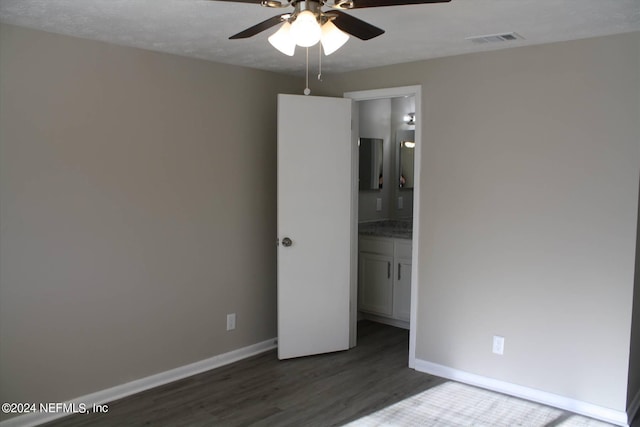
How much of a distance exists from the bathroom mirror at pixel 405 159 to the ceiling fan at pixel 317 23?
3.46 metres

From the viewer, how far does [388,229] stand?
16.3ft

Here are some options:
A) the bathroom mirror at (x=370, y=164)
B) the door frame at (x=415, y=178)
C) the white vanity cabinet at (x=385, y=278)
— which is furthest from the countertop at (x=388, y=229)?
the door frame at (x=415, y=178)

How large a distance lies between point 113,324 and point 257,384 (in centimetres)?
105

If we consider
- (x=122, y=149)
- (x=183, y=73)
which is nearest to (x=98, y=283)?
(x=122, y=149)

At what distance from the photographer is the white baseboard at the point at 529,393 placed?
306cm

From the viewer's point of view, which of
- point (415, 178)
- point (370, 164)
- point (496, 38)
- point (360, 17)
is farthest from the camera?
point (370, 164)

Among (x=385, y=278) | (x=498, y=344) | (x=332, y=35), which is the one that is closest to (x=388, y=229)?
(x=385, y=278)

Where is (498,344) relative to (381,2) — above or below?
below

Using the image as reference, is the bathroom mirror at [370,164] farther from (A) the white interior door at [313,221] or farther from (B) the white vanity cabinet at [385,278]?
(A) the white interior door at [313,221]

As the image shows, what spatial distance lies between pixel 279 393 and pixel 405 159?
3066mm

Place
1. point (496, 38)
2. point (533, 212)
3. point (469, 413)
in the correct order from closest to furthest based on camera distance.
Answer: point (496, 38) < point (469, 413) < point (533, 212)

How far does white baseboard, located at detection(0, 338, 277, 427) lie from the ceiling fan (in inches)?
94.2

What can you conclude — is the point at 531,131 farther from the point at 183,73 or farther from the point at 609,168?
the point at 183,73

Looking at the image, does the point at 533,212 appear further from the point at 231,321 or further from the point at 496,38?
the point at 231,321
